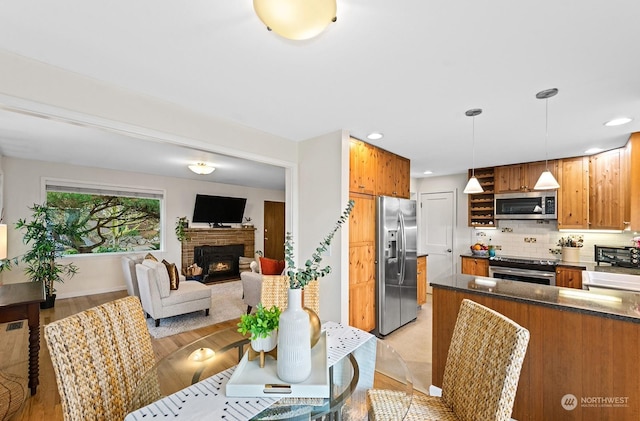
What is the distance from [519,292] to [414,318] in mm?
2162

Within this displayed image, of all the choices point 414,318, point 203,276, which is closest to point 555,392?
point 414,318

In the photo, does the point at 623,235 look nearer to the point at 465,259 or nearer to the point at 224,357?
the point at 465,259

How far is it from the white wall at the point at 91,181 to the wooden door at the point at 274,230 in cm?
107

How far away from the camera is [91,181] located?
17.4ft

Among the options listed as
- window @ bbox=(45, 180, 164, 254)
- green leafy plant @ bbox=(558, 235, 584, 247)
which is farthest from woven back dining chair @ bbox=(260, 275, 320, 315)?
window @ bbox=(45, 180, 164, 254)

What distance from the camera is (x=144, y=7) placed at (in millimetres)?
1354

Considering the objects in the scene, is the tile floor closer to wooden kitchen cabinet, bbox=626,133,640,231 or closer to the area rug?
the area rug

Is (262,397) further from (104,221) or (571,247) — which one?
(104,221)

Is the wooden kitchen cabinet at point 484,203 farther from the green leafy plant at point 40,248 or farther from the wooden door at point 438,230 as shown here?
the green leafy plant at point 40,248

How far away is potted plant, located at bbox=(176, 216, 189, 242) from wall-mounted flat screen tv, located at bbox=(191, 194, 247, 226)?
0.77ft

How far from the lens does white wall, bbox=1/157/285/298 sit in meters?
4.60

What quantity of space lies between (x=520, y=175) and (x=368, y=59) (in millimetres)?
4010

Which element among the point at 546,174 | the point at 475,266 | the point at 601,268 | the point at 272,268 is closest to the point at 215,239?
the point at 272,268

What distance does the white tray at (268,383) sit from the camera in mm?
1104
